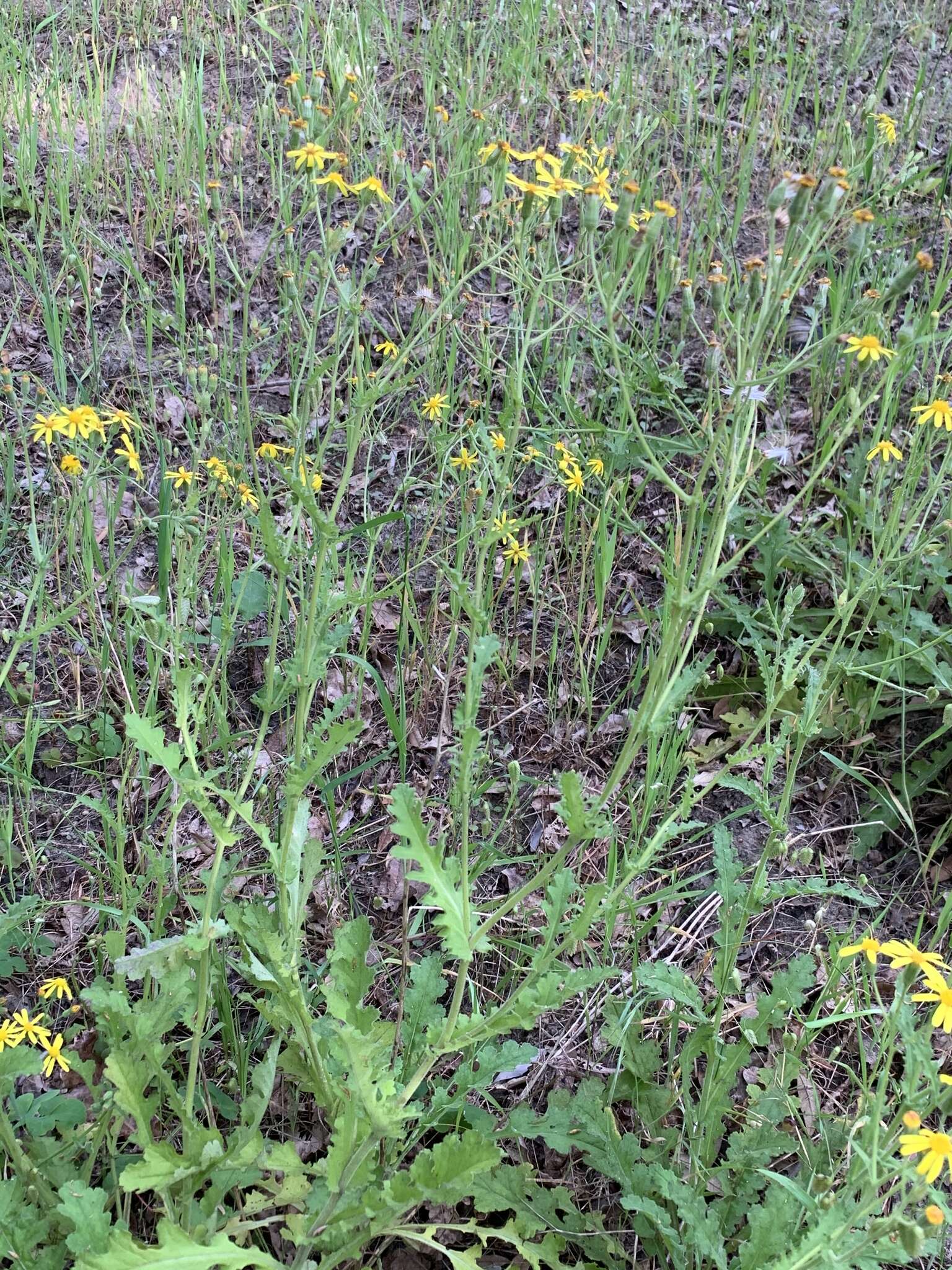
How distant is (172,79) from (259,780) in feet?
12.3

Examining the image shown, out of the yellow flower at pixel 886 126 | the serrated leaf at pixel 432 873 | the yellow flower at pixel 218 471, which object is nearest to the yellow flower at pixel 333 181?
the yellow flower at pixel 218 471

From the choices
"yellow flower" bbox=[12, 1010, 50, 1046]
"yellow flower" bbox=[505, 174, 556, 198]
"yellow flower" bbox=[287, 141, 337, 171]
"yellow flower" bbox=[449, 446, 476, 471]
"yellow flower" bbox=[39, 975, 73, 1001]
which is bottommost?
"yellow flower" bbox=[39, 975, 73, 1001]

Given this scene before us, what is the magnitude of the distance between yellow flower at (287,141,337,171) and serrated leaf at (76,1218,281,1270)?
197 centimetres

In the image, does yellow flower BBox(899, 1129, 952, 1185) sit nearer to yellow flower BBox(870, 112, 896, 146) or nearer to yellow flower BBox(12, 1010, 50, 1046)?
yellow flower BBox(12, 1010, 50, 1046)

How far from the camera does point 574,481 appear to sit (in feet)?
9.43

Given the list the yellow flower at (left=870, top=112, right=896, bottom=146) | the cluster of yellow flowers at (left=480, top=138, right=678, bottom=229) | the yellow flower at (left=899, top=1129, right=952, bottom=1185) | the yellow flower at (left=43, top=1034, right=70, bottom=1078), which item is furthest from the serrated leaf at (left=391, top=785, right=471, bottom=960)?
the yellow flower at (left=870, top=112, right=896, bottom=146)

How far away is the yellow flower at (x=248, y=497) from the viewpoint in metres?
2.42

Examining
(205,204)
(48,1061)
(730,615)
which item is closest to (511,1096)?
(48,1061)

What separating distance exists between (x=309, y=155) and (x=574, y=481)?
1.20m

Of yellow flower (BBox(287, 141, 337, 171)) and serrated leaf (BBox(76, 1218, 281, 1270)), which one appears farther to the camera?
yellow flower (BBox(287, 141, 337, 171))

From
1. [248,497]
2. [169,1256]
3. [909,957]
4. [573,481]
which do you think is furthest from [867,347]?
[169,1256]

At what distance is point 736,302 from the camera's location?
1.80 meters

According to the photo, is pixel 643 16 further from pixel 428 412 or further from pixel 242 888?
pixel 242 888

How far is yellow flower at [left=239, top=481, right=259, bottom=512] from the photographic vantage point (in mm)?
2418
